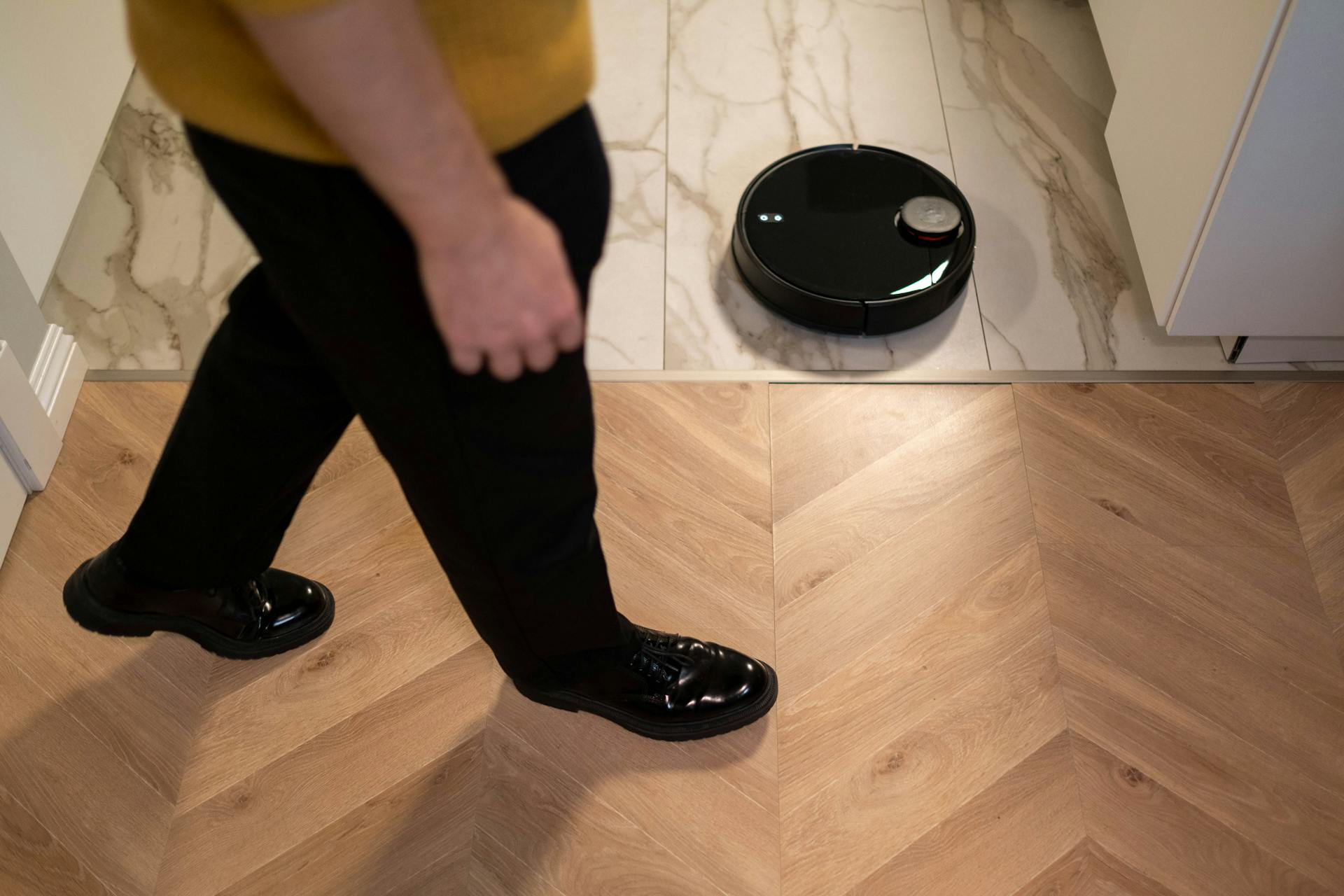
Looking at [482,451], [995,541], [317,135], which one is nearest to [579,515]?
[482,451]

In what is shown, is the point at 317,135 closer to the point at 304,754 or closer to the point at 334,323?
the point at 334,323

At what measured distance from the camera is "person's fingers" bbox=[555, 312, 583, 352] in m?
0.55

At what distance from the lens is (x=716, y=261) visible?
1.53 metres

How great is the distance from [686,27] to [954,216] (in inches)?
25.2

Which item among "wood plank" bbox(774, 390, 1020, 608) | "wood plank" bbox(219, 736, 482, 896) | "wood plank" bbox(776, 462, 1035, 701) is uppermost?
"wood plank" bbox(219, 736, 482, 896)

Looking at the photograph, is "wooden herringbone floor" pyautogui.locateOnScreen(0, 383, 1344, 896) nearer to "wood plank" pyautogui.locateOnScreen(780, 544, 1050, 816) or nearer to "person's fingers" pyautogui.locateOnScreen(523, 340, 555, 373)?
"wood plank" pyautogui.locateOnScreen(780, 544, 1050, 816)

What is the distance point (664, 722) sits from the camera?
3.56ft

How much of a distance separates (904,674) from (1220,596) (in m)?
0.36

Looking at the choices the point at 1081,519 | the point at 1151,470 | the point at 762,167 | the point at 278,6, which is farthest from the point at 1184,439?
the point at 278,6

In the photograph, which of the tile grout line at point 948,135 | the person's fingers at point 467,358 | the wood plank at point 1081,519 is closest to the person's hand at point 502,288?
the person's fingers at point 467,358

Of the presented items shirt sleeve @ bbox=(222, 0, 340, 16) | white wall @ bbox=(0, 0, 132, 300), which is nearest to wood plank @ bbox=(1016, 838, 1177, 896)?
shirt sleeve @ bbox=(222, 0, 340, 16)

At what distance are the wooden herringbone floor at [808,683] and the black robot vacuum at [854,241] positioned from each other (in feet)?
0.40

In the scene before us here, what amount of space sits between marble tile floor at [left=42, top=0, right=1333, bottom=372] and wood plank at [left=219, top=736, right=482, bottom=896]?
1.86 feet

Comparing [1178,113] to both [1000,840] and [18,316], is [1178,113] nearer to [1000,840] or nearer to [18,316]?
[1000,840]
